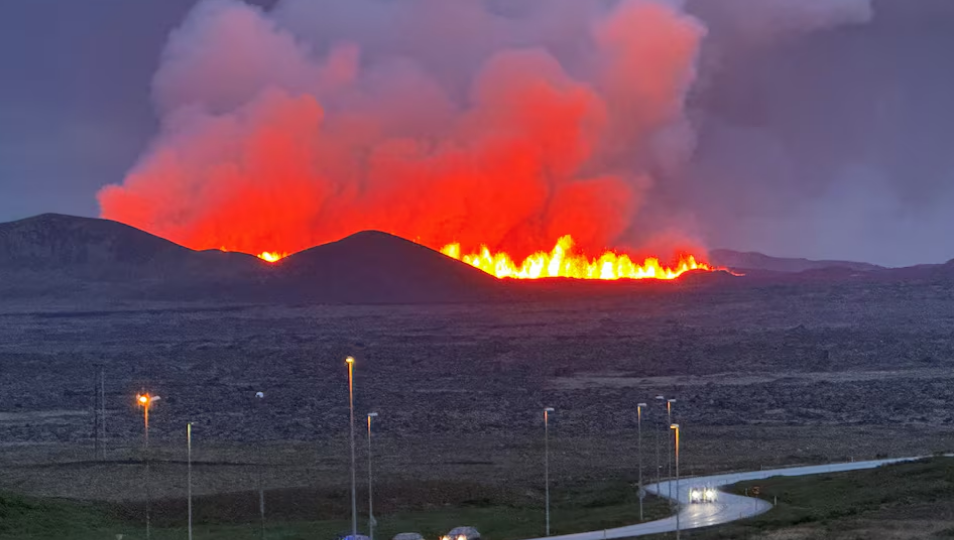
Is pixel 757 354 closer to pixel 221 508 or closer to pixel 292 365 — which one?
pixel 292 365

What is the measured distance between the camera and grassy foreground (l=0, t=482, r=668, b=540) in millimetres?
64000

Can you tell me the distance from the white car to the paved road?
326 mm

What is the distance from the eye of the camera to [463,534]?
61438 millimetres

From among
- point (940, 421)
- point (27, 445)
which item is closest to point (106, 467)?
point (27, 445)

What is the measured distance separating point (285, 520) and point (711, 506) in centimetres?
2031

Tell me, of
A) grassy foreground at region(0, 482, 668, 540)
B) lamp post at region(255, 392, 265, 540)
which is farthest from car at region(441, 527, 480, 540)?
lamp post at region(255, 392, 265, 540)

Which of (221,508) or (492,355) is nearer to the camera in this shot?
(221,508)

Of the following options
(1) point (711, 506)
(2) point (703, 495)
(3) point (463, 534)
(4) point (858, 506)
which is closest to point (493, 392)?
(2) point (703, 495)

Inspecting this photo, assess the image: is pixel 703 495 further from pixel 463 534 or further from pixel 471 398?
pixel 471 398

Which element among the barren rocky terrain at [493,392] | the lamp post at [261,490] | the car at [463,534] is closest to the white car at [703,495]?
the car at [463,534]

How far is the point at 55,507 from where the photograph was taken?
69.1 meters

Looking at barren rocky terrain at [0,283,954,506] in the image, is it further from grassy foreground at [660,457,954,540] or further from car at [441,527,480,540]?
car at [441,527,480,540]

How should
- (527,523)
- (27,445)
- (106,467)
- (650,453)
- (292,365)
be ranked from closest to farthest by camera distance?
(527,523) → (106,467) → (650,453) → (27,445) → (292,365)

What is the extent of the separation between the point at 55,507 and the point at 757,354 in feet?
358
